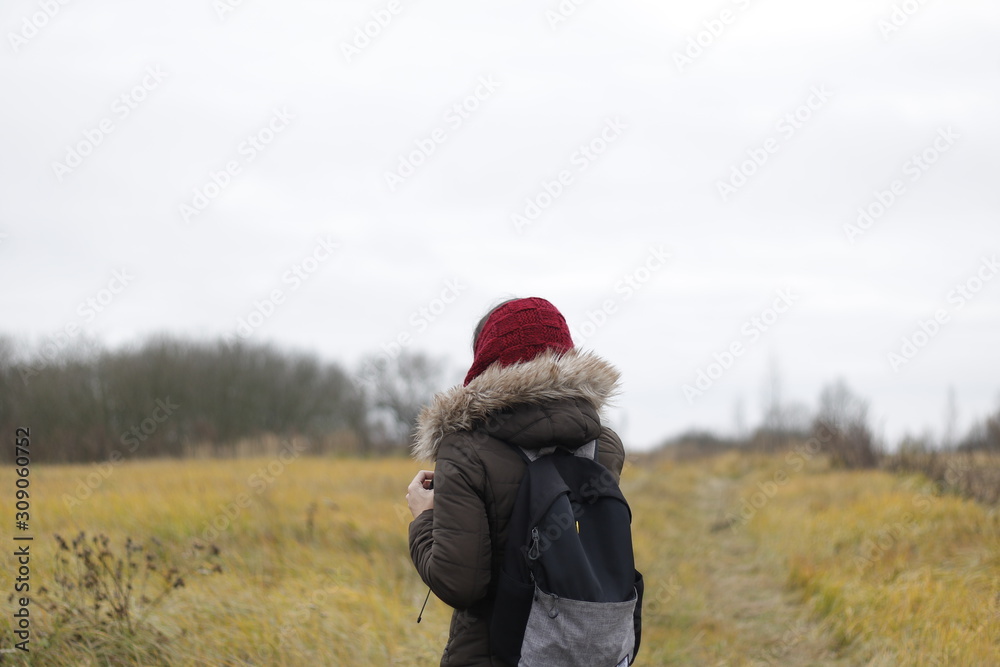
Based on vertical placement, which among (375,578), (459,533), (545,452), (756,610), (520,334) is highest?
(520,334)

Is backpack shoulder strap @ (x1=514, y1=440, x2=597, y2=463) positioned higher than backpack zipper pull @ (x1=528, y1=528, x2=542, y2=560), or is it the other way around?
backpack shoulder strap @ (x1=514, y1=440, x2=597, y2=463)

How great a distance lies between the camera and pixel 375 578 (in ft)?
18.7

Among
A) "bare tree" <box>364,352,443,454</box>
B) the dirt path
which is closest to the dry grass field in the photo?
the dirt path

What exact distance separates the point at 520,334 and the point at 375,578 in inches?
161

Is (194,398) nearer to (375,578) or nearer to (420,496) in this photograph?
(375,578)

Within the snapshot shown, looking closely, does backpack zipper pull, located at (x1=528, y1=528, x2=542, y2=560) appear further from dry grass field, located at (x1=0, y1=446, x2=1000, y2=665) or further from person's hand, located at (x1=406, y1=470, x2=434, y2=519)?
dry grass field, located at (x1=0, y1=446, x2=1000, y2=665)

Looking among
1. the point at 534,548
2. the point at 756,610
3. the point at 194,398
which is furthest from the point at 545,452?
the point at 194,398

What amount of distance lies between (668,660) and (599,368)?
141 inches

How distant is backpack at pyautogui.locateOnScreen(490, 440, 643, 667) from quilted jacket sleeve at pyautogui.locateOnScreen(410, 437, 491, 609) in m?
0.08

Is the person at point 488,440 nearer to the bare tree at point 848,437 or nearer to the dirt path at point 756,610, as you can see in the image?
the dirt path at point 756,610

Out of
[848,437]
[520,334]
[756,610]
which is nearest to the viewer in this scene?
[520,334]

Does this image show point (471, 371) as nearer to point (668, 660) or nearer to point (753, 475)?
point (668, 660)

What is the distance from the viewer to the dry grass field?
3.91 m

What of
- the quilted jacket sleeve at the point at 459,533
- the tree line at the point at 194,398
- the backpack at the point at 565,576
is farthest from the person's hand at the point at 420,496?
the tree line at the point at 194,398
